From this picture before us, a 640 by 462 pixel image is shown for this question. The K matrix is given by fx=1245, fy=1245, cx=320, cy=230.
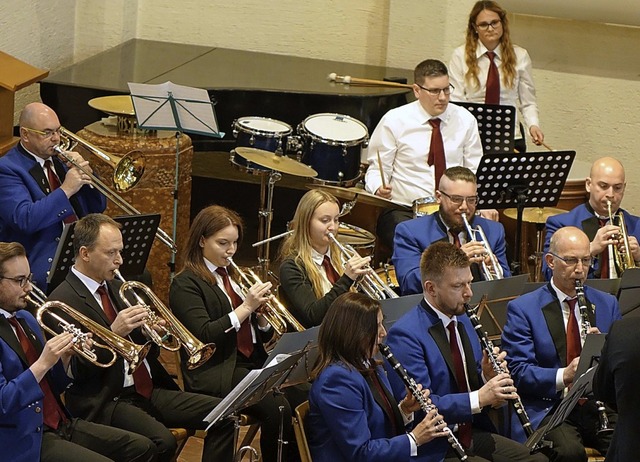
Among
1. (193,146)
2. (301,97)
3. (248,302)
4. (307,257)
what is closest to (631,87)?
(301,97)

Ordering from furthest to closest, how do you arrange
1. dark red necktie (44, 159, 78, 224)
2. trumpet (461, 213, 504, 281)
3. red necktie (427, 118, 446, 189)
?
red necktie (427, 118, 446, 189)
dark red necktie (44, 159, 78, 224)
trumpet (461, 213, 504, 281)

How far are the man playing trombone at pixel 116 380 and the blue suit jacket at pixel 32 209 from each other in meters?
0.93

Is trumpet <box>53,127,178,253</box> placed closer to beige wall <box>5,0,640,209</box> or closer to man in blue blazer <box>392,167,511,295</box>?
man in blue blazer <box>392,167,511,295</box>

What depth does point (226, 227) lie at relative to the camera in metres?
6.26

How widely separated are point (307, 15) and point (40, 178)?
15.8ft

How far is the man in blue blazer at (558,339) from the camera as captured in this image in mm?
5965

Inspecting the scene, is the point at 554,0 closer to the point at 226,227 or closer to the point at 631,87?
the point at 631,87

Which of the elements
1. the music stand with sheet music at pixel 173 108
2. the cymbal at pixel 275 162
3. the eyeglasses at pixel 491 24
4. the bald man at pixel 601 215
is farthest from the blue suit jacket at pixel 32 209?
the eyeglasses at pixel 491 24

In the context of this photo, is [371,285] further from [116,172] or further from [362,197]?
[116,172]

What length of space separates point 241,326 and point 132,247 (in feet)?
2.34

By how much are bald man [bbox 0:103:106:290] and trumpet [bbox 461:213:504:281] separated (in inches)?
83.9

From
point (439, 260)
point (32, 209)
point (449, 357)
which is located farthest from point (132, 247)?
point (449, 357)

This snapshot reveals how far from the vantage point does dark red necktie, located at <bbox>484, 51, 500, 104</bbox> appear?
928 centimetres

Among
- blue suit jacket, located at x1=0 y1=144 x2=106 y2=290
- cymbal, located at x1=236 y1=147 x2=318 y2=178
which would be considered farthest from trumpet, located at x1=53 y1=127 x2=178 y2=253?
cymbal, located at x1=236 y1=147 x2=318 y2=178
